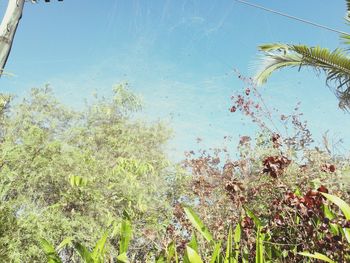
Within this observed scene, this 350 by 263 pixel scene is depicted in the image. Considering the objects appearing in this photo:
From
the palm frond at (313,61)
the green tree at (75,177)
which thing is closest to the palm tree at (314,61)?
the palm frond at (313,61)

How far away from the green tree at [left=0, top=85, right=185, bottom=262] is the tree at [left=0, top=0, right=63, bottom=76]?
193 cm

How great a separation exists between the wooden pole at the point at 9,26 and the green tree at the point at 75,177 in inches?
75.8

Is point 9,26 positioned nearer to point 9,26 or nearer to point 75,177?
point 9,26

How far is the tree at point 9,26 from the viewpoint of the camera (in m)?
3.33

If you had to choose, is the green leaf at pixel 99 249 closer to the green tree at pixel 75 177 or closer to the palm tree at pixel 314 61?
the green tree at pixel 75 177

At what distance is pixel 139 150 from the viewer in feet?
59.1

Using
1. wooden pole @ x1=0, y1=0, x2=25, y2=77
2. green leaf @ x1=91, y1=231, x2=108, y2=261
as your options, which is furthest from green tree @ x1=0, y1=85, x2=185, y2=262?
wooden pole @ x1=0, y1=0, x2=25, y2=77

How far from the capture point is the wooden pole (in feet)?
10.9

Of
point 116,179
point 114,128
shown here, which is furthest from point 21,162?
point 114,128

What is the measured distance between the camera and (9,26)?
345 cm

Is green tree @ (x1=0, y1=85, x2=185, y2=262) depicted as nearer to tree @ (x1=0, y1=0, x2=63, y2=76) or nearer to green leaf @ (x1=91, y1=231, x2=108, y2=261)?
green leaf @ (x1=91, y1=231, x2=108, y2=261)

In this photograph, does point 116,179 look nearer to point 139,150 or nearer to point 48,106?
point 139,150

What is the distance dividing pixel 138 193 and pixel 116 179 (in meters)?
0.79

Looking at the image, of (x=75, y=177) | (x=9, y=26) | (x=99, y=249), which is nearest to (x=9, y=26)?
(x=9, y=26)
